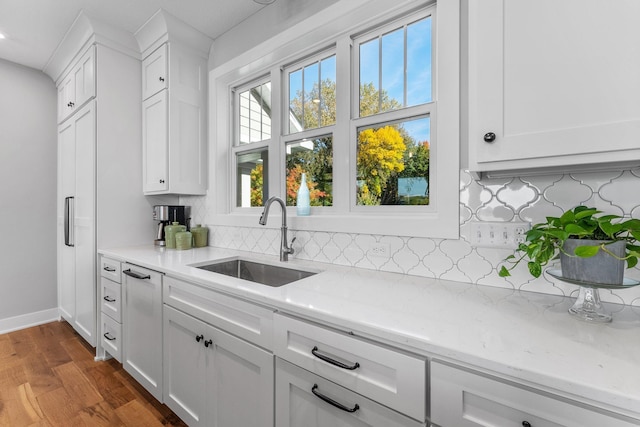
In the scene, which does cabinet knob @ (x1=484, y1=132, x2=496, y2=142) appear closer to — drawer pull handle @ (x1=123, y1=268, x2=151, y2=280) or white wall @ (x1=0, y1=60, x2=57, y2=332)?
drawer pull handle @ (x1=123, y1=268, x2=151, y2=280)

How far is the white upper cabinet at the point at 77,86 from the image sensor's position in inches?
92.1

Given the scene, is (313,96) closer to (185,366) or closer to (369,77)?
(369,77)

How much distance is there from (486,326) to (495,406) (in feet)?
0.65

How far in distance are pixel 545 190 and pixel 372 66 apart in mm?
1141

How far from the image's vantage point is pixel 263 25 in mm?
2064

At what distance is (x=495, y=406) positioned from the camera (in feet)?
2.16

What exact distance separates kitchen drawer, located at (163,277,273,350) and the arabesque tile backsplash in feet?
2.13

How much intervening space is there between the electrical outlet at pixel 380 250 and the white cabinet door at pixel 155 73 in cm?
205

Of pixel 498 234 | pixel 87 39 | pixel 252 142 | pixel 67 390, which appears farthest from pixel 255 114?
pixel 67 390

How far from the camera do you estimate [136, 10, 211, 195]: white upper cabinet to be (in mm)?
2289

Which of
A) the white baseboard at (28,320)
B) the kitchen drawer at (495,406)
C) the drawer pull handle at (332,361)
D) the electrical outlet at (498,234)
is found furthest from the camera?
the white baseboard at (28,320)

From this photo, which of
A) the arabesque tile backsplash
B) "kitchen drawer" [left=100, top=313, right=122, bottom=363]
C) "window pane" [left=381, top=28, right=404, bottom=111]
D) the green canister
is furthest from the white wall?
"window pane" [left=381, top=28, right=404, bottom=111]

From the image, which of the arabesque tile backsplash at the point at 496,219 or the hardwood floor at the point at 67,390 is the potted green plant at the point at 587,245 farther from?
the hardwood floor at the point at 67,390

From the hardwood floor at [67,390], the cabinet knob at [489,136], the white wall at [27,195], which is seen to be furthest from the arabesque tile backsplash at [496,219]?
the white wall at [27,195]
